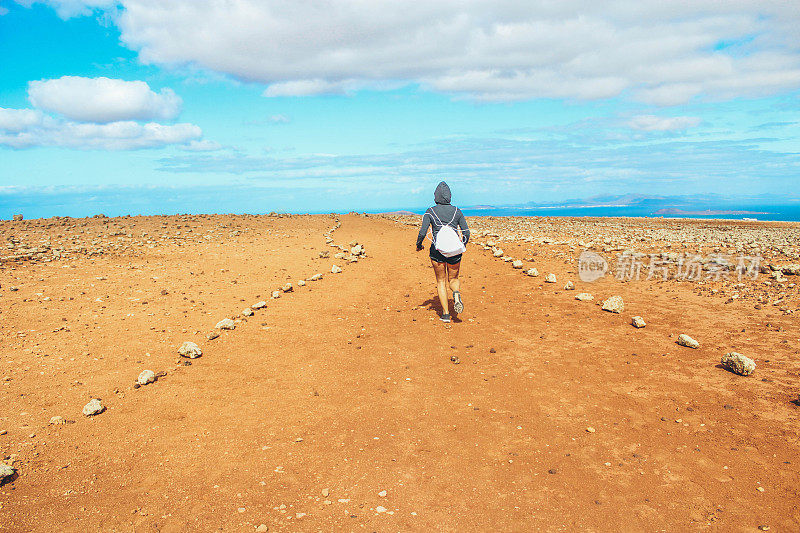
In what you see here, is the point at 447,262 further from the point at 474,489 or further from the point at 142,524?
the point at 142,524

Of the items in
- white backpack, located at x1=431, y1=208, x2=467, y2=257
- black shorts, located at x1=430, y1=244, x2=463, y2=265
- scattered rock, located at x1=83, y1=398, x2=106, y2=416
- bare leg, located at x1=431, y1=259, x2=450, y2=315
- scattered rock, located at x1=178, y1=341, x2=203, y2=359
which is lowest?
scattered rock, located at x1=83, y1=398, x2=106, y2=416

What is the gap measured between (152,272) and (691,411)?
1501 cm

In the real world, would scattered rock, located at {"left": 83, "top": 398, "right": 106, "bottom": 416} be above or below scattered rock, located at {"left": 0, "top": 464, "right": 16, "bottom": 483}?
above

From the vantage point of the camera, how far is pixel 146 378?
719cm

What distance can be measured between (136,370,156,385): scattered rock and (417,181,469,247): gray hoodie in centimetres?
620

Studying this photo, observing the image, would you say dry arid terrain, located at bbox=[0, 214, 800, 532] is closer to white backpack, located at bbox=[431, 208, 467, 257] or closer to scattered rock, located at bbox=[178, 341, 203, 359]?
scattered rock, located at bbox=[178, 341, 203, 359]

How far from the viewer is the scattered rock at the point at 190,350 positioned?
26.9 feet

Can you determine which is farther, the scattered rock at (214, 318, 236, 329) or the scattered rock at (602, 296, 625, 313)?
the scattered rock at (602, 296, 625, 313)

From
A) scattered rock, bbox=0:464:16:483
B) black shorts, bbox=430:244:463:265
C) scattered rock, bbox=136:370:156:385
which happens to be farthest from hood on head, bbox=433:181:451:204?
scattered rock, bbox=0:464:16:483

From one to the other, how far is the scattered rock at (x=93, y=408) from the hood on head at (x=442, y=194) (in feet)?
25.6

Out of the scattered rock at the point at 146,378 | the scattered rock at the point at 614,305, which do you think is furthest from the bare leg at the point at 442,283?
the scattered rock at the point at 146,378

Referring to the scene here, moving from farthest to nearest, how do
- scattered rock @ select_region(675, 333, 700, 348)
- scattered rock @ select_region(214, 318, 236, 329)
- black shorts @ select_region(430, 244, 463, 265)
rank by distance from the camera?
1. black shorts @ select_region(430, 244, 463, 265)
2. scattered rock @ select_region(214, 318, 236, 329)
3. scattered rock @ select_region(675, 333, 700, 348)

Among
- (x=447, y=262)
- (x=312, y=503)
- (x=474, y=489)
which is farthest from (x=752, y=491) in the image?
(x=447, y=262)

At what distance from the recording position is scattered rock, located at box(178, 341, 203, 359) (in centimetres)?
820
